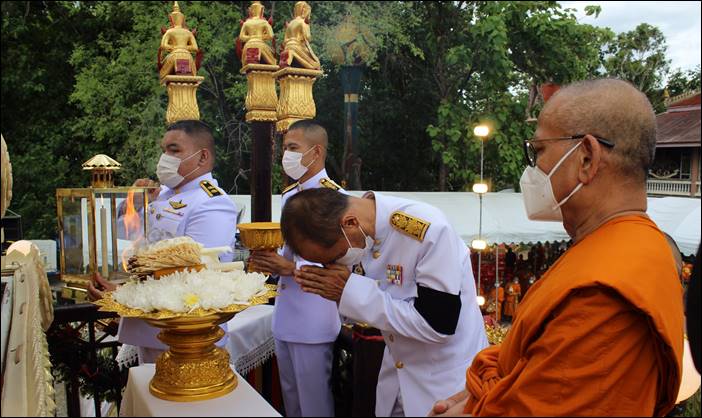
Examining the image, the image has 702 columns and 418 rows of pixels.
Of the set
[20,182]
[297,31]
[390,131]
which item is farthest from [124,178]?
[297,31]

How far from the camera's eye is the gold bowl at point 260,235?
259 cm

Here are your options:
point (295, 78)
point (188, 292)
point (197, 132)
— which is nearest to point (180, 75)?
point (295, 78)

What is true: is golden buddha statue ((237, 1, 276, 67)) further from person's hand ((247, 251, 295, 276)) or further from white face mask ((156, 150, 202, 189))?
person's hand ((247, 251, 295, 276))

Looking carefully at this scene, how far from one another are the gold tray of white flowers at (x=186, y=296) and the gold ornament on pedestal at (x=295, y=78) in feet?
8.47

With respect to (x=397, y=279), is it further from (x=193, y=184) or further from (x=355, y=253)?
(x=193, y=184)

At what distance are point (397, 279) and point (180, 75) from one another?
10.5 ft

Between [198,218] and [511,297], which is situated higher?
[198,218]

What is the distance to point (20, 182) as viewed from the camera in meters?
9.91

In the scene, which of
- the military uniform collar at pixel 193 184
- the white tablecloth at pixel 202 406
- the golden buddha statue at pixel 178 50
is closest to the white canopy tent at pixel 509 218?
the golden buddha statue at pixel 178 50

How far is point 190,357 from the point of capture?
1.81m

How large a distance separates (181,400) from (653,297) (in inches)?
51.8

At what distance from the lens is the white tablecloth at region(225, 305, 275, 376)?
3328 millimetres

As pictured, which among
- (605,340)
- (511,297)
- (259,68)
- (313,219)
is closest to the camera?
(605,340)

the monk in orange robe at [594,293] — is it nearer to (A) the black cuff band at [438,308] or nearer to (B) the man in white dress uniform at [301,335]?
(A) the black cuff band at [438,308]
